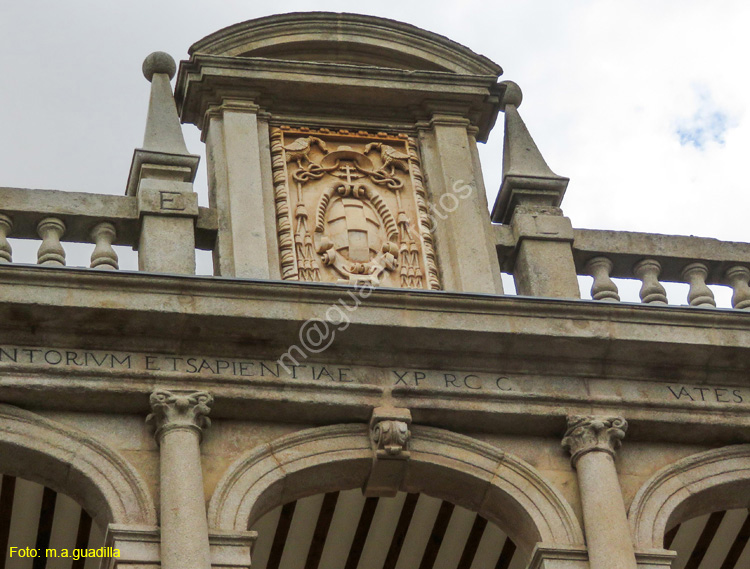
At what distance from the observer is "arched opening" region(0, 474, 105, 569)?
15.2m

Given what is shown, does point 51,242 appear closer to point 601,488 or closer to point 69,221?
point 69,221

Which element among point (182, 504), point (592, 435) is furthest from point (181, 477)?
point (592, 435)

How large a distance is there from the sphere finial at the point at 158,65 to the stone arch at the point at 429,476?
14.4 ft

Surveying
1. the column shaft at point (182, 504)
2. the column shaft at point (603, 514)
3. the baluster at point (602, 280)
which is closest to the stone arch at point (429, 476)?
the column shaft at point (603, 514)

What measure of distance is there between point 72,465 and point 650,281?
549 cm

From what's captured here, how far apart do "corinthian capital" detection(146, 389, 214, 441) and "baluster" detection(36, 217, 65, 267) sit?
5.18ft

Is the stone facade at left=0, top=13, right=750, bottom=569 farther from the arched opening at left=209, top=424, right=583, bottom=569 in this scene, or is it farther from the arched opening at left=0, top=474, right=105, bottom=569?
the arched opening at left=0, top=474, right=105, bottom=569

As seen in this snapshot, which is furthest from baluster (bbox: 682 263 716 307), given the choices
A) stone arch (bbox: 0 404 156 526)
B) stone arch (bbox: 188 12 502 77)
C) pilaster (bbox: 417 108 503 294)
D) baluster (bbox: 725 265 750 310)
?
stone arch (bbox: 0 404 156 526)

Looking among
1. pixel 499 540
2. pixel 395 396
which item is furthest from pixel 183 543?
pixel 499 540

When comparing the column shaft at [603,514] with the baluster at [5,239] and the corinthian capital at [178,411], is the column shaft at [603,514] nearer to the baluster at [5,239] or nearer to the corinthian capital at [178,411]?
the corinthian capital at [178,411]

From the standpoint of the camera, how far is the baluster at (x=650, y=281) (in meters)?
16.2

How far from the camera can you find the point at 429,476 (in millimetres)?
14570

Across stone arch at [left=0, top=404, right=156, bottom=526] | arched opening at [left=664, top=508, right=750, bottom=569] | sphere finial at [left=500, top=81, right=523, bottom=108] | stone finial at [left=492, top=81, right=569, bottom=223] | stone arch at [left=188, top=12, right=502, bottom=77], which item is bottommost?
stone arch at [left=0, top=404, right=156, bottom=526]

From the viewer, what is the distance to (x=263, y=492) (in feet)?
45.7
